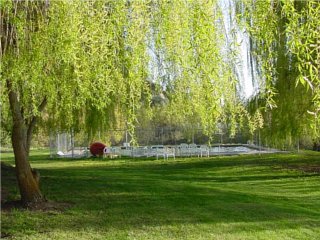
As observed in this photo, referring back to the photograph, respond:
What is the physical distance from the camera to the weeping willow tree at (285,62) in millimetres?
2121

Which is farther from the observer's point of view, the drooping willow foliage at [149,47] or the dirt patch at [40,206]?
the dirt patch at [40,206]

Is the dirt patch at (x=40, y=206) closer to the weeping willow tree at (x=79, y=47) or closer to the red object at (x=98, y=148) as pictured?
the weeping willow tree at (x=79, y=47)

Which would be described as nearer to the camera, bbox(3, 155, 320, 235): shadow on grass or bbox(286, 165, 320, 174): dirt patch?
bbox(3, 155, 320, 235): shadow on grass

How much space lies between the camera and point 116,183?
1070 centimetres

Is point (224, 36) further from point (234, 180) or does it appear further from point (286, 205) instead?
point (234, 180)

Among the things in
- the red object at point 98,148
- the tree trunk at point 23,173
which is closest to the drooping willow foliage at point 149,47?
the tree trunk at point 23,173

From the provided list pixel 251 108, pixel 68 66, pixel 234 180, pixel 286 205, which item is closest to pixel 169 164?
pixel 234 180

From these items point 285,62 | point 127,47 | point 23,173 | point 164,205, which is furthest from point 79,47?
point 285,62

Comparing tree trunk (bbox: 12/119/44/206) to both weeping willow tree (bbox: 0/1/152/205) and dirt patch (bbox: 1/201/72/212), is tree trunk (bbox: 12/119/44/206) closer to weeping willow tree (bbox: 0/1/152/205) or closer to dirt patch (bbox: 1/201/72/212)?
dirt patch (bbox: 1/201/72/212)

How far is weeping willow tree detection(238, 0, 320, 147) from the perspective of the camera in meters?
2.12

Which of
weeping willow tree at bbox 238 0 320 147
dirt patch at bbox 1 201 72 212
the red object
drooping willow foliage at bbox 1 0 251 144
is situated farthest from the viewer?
the red object

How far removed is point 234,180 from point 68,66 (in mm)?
11214

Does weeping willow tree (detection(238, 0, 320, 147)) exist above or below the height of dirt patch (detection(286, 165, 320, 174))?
above

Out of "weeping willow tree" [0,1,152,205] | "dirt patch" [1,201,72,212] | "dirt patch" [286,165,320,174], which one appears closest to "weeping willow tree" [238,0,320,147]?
"weeping willow tree" [0,1,152,205]
